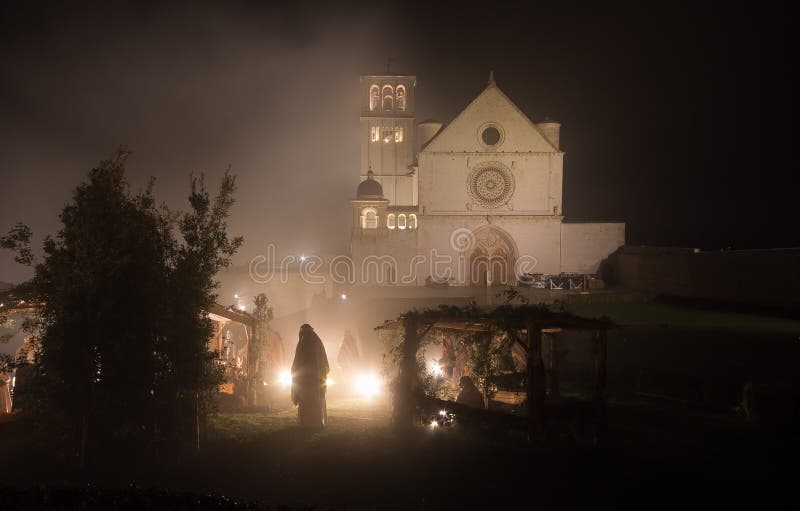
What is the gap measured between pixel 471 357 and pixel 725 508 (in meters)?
5.37

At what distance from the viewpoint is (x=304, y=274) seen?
39625 millimetres

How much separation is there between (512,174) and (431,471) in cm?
2890

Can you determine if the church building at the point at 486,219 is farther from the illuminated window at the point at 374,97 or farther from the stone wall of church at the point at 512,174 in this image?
the illuminated window at the point at 374,97

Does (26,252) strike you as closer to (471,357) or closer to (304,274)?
(471,357)

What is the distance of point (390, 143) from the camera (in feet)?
144

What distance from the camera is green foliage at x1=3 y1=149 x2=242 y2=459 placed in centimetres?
830

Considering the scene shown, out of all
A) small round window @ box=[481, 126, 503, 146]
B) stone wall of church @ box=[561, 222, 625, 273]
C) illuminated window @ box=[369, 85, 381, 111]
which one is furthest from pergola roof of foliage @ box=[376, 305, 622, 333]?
illuminated window @ box=[369, 85, 381, 111]

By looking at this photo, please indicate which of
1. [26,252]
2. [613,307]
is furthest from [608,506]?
[613,307]

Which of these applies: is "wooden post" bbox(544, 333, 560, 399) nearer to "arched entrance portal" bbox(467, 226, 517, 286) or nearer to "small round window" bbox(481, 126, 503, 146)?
"arched entrance portal" bbox(467, 226, 517, 286)

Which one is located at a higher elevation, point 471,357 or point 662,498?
point 471,357

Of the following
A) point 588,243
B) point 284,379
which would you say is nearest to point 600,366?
point 284,379

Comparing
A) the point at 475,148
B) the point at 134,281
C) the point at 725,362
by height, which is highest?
the point at 475,148

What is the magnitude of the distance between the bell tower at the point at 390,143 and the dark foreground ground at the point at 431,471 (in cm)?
3312

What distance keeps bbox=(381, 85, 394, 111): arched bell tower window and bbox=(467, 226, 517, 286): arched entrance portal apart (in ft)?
43.5
